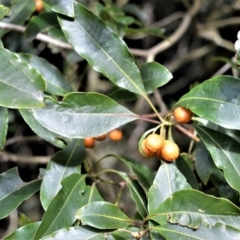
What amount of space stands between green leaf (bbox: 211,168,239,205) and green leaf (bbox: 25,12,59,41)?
1.76ft

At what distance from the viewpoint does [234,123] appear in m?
0.68

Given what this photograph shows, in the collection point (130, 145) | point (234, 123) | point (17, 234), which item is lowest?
point (130, 145)

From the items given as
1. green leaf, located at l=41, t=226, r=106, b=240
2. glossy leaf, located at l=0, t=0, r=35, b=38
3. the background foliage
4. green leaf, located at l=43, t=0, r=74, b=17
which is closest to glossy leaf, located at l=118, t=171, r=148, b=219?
the background foliage

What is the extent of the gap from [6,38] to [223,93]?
778 millimetres

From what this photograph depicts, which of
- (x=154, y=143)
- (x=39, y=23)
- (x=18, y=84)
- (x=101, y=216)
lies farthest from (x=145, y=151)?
(x=39, y=23)

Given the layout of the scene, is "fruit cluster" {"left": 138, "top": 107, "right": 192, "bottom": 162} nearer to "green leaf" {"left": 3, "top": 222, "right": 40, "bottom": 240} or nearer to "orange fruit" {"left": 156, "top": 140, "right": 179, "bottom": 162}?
"orange fruit" {"left": 156, "top": 140, "right": 179, "bottom": 162}

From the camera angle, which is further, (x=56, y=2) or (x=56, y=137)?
(x=56, y=137)

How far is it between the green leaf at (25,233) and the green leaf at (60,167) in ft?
0.15

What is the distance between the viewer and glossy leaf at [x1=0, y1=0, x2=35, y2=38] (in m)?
1.12

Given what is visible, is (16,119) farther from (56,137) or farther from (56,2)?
(56,2)

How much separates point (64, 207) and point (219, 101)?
32cm

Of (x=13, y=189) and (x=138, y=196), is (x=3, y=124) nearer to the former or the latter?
(x=13, y=189)

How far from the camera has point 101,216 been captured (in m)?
0.72

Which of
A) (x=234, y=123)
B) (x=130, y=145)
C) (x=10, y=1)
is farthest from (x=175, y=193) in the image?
(x=130, y=145)
